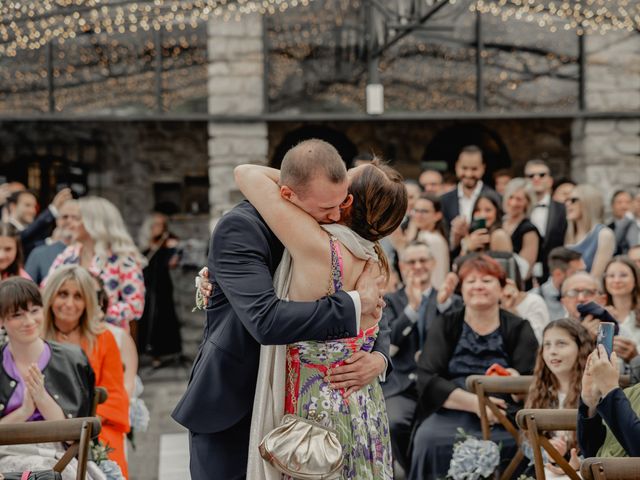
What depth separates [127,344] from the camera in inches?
252

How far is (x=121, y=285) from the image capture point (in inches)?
280

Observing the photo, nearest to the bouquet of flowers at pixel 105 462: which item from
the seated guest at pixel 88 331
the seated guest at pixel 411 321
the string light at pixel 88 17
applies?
the seated guest at pixel 88 331

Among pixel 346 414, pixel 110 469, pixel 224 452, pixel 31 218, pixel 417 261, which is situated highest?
pixel 31 218

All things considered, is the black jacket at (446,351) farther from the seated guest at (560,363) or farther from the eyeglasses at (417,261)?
the eyeglasses at (417,261)

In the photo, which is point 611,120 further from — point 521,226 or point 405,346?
point 405,346

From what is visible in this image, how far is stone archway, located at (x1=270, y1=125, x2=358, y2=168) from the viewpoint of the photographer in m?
14.6

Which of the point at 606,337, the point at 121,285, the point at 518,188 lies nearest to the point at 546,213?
the point at 518,188

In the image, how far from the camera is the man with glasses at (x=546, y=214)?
8898 millimetres

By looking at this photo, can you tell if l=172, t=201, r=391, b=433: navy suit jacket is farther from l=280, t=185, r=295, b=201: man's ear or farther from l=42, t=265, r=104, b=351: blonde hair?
l=42, t=265, r=104, b=351: blonde hair

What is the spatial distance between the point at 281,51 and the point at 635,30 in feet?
13.3

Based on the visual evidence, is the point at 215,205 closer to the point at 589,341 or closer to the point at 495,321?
the point at 495,321

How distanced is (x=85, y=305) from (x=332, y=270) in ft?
9.43

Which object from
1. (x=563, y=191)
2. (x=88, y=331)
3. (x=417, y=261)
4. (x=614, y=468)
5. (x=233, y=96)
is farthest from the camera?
(x=233, y=96)

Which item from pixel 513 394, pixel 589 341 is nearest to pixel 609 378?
pixel 589 341
